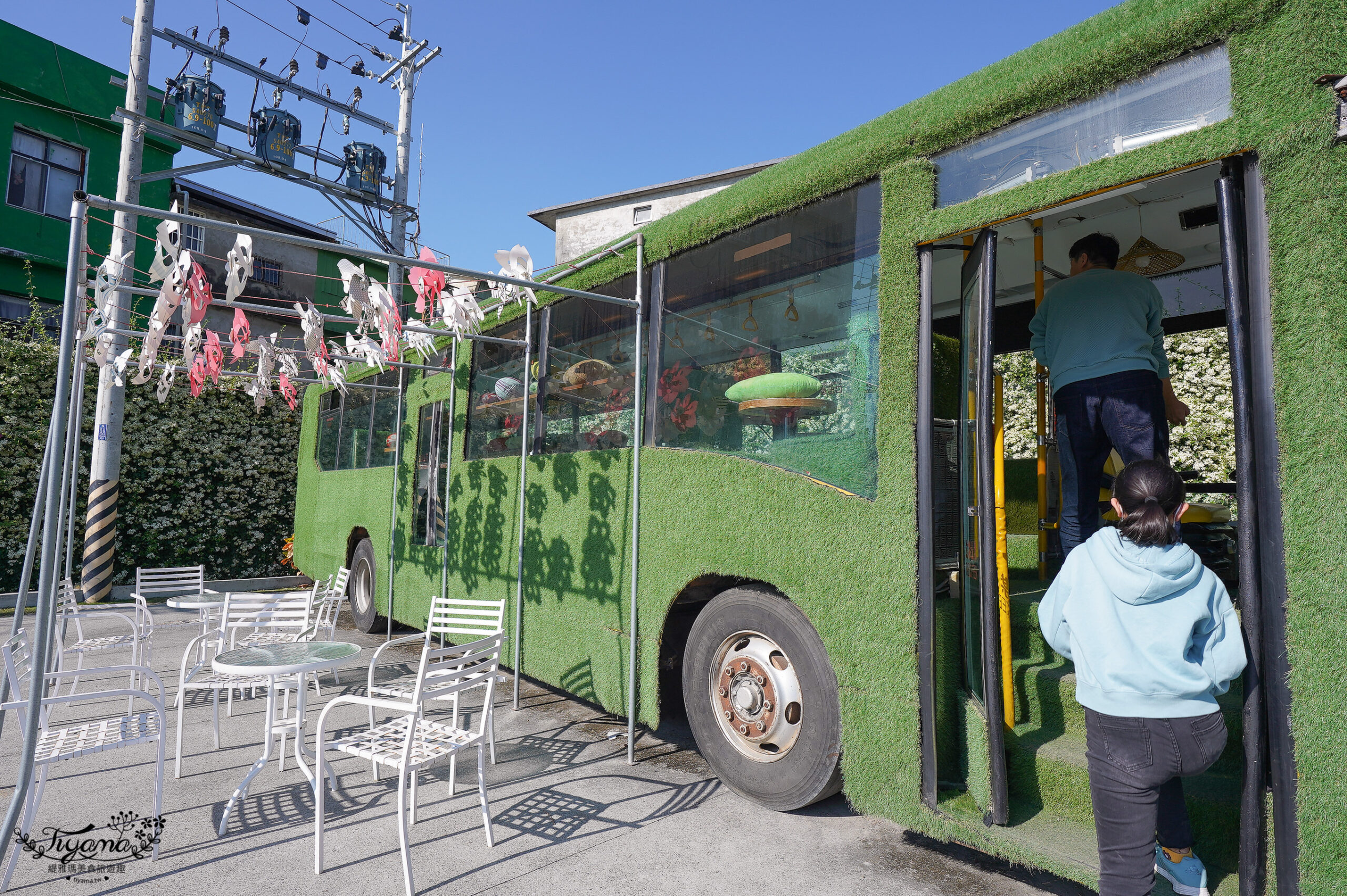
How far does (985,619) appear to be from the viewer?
2.61m

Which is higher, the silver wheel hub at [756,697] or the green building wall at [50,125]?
the green building wall at [50,125]

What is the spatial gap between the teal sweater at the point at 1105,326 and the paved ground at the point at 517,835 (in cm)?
199

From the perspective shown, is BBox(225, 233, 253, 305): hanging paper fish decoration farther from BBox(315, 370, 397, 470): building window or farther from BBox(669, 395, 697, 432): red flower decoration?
BBox(315, 370, 397, 470): building window

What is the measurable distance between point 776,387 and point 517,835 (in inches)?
90.3

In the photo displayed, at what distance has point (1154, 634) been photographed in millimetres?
2016

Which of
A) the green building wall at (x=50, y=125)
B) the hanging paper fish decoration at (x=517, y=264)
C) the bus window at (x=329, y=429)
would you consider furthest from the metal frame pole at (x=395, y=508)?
the green building wall at (x=50, y=125)

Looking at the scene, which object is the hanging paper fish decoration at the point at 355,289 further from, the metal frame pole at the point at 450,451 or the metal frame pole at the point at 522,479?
the metal frame pole at the point at 450,451

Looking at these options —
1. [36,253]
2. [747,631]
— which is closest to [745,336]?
→ [747,631]

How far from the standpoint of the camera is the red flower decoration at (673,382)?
4027mm

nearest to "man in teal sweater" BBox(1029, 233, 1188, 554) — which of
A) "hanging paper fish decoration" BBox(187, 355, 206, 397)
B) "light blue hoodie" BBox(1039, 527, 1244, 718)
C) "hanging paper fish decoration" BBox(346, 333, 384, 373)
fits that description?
"light blue hoodie" BBox(1039, 527, 1244, 718)

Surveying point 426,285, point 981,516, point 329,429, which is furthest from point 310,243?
point 329,429

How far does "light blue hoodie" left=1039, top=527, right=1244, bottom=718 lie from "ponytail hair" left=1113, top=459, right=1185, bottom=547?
36 millimetres

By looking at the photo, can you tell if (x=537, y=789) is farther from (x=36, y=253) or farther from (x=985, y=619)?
(x=36, y=253)

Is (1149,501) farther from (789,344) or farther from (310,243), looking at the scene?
(310,243)
